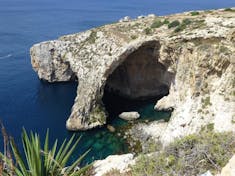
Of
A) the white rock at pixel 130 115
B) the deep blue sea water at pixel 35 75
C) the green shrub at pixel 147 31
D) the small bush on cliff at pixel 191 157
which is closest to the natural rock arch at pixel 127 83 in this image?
the green shrub at pixel 147 31

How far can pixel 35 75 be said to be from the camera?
56.8 meters

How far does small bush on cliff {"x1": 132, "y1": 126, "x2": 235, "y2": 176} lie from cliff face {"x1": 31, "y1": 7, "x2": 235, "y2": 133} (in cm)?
1777

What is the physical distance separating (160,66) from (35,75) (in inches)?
888

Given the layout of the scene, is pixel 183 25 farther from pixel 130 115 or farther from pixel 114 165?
pixel 114 165

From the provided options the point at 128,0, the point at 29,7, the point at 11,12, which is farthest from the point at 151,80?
the point at 128,0

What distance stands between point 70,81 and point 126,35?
49.7 feet

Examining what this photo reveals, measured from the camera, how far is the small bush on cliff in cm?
975

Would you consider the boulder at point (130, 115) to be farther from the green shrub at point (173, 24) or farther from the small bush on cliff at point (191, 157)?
the small bush on cliff at point (191, 157)

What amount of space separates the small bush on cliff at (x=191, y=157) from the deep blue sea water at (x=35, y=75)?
21810mm

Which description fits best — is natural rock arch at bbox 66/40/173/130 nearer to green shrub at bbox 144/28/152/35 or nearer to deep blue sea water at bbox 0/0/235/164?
green shrub at bbox 144/28/152/35

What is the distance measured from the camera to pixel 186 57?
35062 millimetres

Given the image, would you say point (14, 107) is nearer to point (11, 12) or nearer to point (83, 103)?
point (83, 103)

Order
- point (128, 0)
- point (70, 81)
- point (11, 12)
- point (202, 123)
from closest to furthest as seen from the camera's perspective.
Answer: point (202, 123) < point (70, 81) < point (11, 12) < point (128, 0)

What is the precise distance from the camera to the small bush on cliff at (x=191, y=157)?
9.75m
